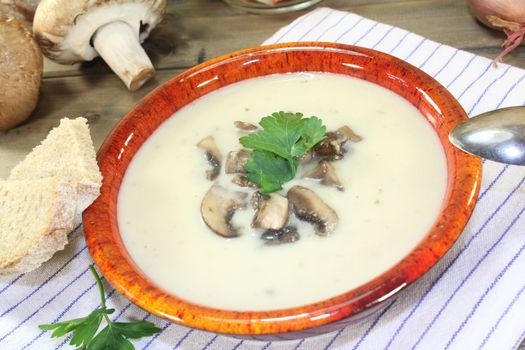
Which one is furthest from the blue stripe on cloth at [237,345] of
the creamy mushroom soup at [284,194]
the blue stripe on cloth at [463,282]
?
the blue stripe on cloth at [463,282]

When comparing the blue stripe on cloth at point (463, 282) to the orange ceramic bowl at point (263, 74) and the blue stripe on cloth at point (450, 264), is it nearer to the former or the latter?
the blue stripe on cloth at point (450, 264)

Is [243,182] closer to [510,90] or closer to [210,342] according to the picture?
[210,342]

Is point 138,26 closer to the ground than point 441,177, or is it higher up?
closer to the ground

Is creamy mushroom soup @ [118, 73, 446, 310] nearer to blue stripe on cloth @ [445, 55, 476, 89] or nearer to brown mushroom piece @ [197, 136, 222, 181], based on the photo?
brown mushroom piece @ [197, 136, 222, 181]

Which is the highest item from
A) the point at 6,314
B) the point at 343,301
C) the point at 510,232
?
the point at 510,232

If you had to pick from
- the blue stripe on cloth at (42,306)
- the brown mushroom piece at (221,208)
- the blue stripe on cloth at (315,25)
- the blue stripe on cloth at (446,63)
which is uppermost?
the blue stripe on cloth at (446,63)

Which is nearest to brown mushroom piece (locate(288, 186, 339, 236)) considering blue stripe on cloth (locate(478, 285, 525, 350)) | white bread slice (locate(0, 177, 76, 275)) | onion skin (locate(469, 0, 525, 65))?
blue stripe on cloth (locate(478, 285, 525, 350))

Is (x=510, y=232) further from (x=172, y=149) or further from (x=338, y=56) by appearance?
(x=172, y=149)

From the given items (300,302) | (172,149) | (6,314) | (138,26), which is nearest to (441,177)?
(300,302)

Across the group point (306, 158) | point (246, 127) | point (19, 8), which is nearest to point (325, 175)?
point (306, 158)
